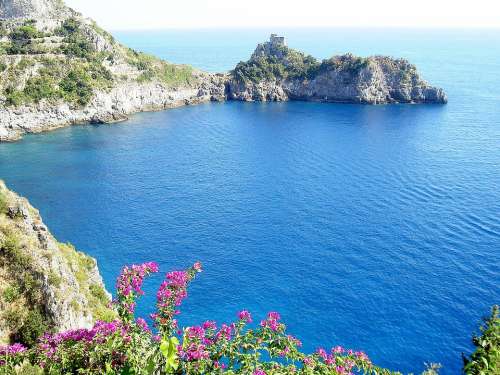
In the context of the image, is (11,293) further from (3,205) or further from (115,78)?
(115,78)

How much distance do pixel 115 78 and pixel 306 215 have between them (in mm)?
92560

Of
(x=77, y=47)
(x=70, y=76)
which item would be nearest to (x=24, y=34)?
(x=77, y=47)

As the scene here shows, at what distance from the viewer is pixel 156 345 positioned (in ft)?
56.2

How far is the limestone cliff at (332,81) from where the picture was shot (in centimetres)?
15825

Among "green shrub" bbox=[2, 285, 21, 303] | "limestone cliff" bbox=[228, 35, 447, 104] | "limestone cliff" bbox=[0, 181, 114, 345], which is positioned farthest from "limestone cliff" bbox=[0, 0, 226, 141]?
"green shrub" bbox=[2, 285, 21, 303]

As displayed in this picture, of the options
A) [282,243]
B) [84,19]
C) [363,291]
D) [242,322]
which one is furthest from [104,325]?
[84,19]

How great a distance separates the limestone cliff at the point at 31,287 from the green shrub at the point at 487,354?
2559 centimetres

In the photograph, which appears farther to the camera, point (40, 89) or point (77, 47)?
point (77, 47)

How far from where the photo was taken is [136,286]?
2044 centimetres

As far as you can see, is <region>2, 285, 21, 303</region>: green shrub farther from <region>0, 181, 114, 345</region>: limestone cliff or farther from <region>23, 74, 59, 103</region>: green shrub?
<region>23, 74, 59, 103</region>: green shrub

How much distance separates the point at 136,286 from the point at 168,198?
60.9m

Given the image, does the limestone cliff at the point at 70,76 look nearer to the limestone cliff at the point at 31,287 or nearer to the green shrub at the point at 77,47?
the green shrub at the point at 77,47

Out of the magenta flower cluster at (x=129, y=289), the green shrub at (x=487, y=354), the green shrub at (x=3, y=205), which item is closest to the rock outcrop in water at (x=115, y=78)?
the green shrub at (x=3, y=205)

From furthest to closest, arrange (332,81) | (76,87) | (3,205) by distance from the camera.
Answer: (332,81)
(76,87)
(3,205)
